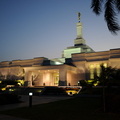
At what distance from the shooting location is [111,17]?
865cm

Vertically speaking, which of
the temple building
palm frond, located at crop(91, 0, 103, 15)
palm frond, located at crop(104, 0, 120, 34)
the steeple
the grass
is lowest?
the grass

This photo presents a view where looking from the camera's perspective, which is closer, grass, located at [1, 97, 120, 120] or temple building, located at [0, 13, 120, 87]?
grass, located at [1, 97, 120, 120]

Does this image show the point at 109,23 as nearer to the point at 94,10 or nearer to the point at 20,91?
the point at 94,10

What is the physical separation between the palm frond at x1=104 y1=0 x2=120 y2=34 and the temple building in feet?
69.9

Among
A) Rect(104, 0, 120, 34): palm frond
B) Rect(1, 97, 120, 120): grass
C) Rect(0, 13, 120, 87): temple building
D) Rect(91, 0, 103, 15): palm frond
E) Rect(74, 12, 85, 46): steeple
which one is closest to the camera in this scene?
Rect(1, 97, 120, 120): grass

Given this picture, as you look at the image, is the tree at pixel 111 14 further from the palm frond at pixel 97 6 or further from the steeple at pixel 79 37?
the steeple at pixel 79 37

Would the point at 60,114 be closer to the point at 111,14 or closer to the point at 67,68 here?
the point at 111,14

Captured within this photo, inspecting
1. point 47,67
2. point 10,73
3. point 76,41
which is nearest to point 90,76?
point 47,67

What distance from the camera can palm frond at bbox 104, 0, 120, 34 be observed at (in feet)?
27.9

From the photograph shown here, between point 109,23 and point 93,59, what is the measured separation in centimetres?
2504

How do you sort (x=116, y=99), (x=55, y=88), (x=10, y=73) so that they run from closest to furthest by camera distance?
(x=116, y=99) < (x=55, y=88) < (x=10, y=73)

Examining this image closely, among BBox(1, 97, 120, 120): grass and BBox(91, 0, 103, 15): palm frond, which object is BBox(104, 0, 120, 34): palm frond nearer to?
BBox(91, 0, 103, 15): palm frond

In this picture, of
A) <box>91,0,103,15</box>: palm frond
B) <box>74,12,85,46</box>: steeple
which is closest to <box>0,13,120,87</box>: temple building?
<box>74,12,85,46</box>: steeple

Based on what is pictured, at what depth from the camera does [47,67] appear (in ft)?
103
